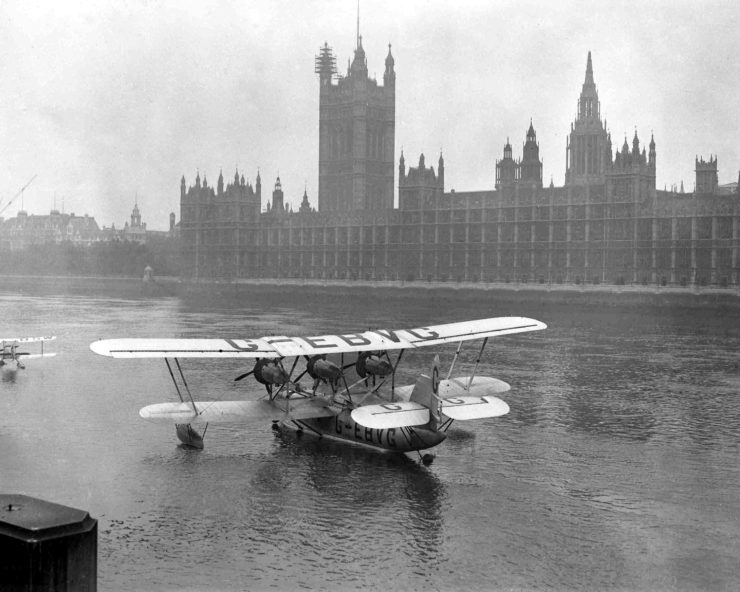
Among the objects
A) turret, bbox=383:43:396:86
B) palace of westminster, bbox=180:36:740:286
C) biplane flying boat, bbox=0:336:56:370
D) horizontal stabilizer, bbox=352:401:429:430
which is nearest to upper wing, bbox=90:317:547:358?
horizontal stabilizer, bbox=352:401:429:430

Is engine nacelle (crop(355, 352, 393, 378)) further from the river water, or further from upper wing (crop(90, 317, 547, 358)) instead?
the river water

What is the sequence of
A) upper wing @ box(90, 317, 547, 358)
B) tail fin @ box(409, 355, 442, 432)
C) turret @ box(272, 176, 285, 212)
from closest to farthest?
tail fin @ box(409, 355, 442, 432) → upper wing @ box(90, 317, 547, 358) → turret @ box(272, 176, 285, 212)

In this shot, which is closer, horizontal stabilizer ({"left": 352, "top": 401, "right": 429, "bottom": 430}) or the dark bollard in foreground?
the dark bollard in foreground

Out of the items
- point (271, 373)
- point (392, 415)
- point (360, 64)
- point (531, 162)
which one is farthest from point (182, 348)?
point (360, 64)

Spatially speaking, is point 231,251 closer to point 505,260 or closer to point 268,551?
point 505,260

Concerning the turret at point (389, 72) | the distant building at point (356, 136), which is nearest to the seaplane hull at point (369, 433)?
the distant building at point (356, 136)

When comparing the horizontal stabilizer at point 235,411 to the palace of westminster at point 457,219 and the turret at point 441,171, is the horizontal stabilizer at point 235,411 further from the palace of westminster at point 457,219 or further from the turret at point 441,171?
the turret at point 441,171

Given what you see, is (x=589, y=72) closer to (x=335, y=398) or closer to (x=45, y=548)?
(x=335, y=398)
